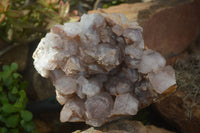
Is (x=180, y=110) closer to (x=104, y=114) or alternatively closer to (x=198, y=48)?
(x=104, y=114)

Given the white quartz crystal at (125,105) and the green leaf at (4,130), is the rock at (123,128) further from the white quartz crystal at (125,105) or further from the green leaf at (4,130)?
the green leaf at (4,130)

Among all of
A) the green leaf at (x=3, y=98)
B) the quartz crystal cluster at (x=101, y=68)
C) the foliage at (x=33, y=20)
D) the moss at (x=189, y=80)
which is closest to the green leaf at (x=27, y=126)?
the green leaf at (x=3, y=98)

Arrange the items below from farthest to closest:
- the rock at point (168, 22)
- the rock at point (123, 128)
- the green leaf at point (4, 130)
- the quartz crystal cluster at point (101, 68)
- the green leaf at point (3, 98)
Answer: the rock at point (168, 22), the green leaf at point (3, 98), the green leaf at point (4, 130), the rock at point (123, 128), the quartz crystal cluster at point (101, 68)

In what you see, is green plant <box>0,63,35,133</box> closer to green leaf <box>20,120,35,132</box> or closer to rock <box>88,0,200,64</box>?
green leaf <box>20,120,35,132</box>

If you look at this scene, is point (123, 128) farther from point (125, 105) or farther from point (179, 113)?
point (179, 113)

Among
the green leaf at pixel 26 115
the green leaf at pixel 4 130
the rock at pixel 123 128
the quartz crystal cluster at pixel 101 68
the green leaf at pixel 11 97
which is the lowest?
the green leaf at pixel 4 130

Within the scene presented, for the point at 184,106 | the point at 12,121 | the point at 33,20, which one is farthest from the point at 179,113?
the point at 33,20
